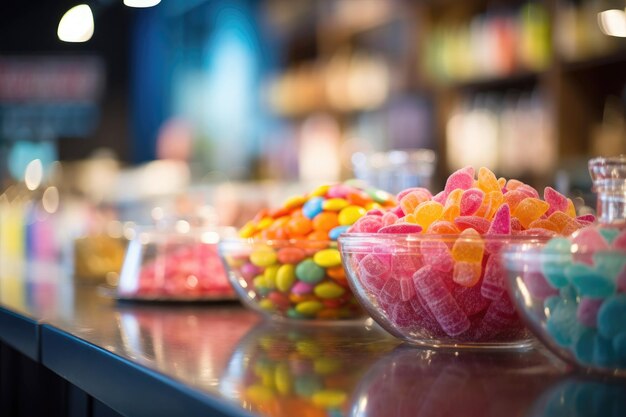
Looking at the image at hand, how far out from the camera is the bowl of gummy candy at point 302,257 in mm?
1095

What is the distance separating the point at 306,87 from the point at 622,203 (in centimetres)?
480

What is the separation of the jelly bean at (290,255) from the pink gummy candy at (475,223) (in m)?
0.29

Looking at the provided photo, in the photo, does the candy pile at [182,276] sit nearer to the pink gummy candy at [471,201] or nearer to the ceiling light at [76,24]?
the ceiling light at [76,24]

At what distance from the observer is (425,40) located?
14.0 ft

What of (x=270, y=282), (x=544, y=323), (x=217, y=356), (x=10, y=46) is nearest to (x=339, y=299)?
(x=270, y=282)

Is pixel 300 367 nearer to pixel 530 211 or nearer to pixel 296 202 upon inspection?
pixel 530 211

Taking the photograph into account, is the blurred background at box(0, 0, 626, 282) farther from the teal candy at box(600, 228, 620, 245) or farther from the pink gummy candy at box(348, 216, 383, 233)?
the teal candy at box(600, 228, 620, 245)

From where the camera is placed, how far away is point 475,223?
2.76 ft

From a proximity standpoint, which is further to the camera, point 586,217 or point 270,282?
point 270,282

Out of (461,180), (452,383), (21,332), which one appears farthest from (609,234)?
(21,332)

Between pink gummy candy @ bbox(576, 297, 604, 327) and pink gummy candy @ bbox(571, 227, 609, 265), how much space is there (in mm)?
25

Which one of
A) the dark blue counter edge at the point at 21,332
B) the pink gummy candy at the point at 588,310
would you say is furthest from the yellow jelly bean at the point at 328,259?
the pink gummy candy at the point at 588,310

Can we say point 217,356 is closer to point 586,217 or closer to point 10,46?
point 586,217

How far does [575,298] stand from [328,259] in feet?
1.48
